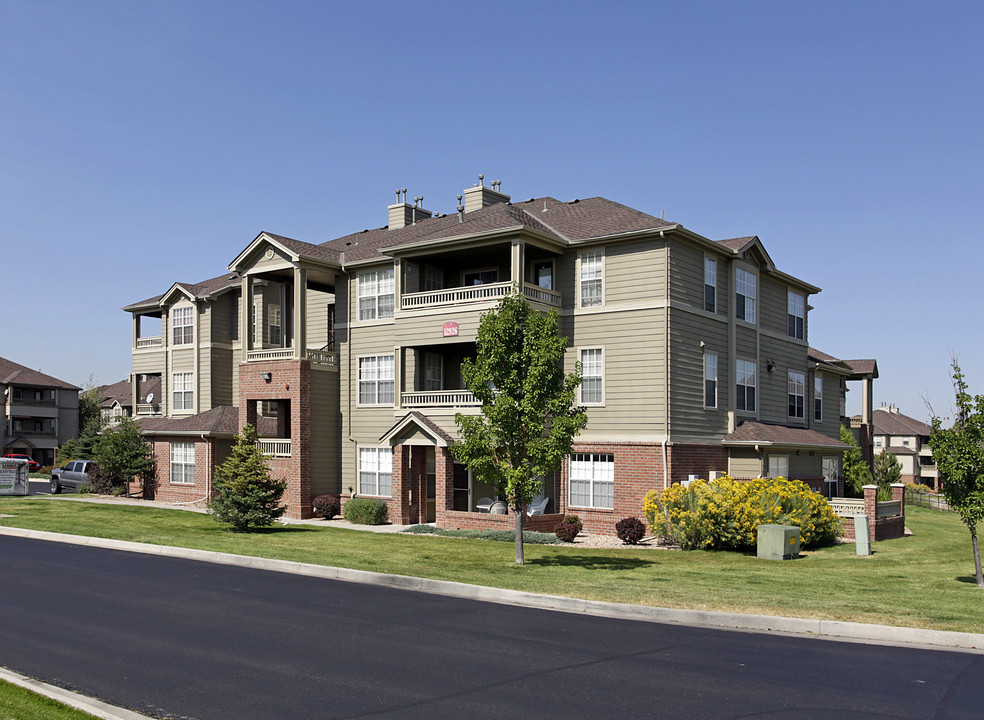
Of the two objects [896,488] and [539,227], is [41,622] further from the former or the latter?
[896,488]

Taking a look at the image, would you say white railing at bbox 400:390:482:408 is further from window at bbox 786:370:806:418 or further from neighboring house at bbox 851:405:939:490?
neighboring house at bbox 851:405:939:490

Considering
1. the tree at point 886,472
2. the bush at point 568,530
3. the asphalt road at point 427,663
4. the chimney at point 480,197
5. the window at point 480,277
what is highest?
the chimney at point 480,197

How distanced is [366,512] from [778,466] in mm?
14932

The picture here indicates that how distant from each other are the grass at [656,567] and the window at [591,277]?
8839mm

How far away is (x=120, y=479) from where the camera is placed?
4084cm

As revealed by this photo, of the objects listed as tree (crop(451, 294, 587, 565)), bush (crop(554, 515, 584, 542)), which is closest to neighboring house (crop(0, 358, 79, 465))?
bush (crop(554, 515, 584, 542))

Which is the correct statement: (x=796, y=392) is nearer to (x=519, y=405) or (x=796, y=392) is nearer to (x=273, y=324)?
(x=519, y=405)

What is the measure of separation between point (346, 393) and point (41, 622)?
22.3 metres

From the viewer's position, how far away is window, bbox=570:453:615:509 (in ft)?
96.3

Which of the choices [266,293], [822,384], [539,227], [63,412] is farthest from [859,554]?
[63,412]

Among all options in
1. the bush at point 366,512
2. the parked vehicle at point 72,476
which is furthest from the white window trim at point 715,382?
the parked vehicle at point 72,476

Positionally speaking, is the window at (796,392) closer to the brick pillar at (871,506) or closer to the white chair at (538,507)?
the brick pillar at (871,506)

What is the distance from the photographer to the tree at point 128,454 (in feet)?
130

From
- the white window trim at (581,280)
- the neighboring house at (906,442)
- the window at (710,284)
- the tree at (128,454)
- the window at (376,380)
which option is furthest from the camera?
the neighboring house at (906,442)
